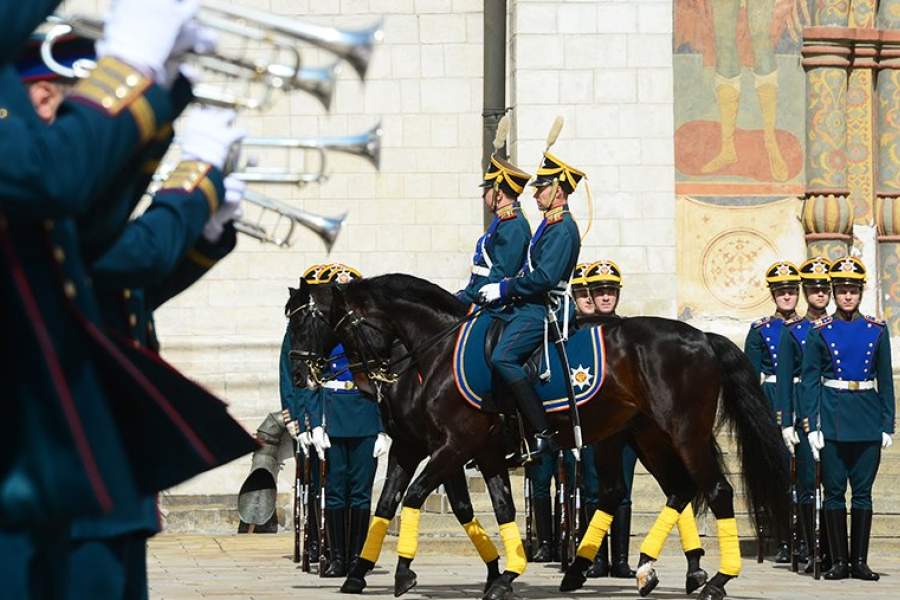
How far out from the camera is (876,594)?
423 inches

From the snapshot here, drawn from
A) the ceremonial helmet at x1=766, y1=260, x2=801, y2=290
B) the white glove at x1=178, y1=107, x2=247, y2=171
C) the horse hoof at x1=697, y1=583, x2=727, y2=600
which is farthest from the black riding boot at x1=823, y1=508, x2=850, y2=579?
the white glove at x1=178, y1=107, x2=247, y2=171

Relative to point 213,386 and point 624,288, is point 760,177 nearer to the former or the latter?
point 624,288

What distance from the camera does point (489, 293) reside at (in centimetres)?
1038

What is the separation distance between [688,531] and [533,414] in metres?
1.15

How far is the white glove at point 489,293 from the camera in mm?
10359

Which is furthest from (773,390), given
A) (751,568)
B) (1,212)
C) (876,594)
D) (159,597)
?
(1,212)

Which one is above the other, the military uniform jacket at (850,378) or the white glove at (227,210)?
the white glove at (227,210)

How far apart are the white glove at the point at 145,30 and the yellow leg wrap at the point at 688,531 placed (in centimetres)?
756

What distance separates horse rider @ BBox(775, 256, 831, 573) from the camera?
12.6 meters

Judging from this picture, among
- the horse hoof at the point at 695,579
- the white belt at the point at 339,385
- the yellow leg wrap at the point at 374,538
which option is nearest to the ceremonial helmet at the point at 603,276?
the white belt at the point at 339,385

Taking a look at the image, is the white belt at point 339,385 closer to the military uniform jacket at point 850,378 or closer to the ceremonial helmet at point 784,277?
the military uniform jacket at point 850,378

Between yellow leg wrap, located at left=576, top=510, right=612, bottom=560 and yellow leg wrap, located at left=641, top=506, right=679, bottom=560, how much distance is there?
0.36 metres

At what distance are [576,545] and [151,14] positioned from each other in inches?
362

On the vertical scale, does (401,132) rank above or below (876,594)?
above
